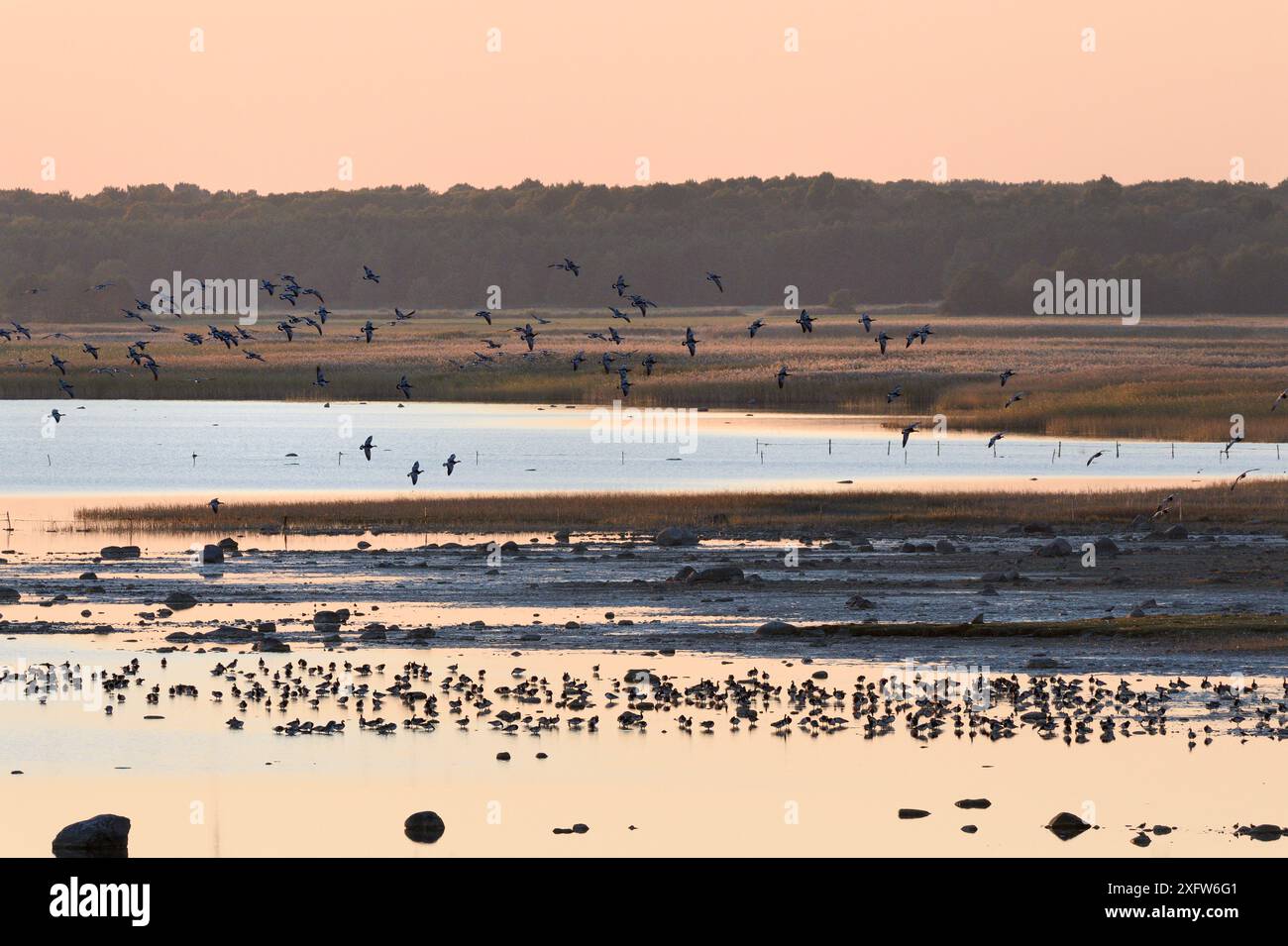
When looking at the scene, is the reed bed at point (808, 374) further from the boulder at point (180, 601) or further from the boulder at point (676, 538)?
the boulder at point (180, 601)

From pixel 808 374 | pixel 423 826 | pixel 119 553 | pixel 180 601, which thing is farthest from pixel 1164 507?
pixel 808 374

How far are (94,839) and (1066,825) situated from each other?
369 inches

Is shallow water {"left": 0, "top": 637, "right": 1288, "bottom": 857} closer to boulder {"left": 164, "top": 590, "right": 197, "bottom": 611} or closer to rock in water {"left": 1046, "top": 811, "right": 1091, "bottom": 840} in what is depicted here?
rock in water {"left": 1046, "top": 811, "right": 1091, "bottom": 840}

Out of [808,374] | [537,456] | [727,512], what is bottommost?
[727,512]

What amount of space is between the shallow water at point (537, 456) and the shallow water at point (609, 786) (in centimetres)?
3568

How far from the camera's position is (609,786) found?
22953mm

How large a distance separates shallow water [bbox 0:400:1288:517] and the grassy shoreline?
5.00 metres

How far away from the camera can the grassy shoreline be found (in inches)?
1982

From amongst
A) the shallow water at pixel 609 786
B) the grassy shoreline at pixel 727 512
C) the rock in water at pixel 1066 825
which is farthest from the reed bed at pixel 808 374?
the rock in water at pixel 1066 825

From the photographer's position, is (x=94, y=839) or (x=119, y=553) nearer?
(x=94, y=839)

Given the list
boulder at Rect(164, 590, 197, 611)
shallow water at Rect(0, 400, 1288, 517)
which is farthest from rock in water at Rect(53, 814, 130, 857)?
shallow water at Rect(0, 400, 1288, 517)

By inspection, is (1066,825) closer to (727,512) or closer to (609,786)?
(609,786)

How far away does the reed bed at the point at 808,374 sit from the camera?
92688 millimetres

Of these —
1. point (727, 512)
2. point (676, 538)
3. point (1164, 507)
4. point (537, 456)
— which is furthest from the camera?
point (537, 456)
